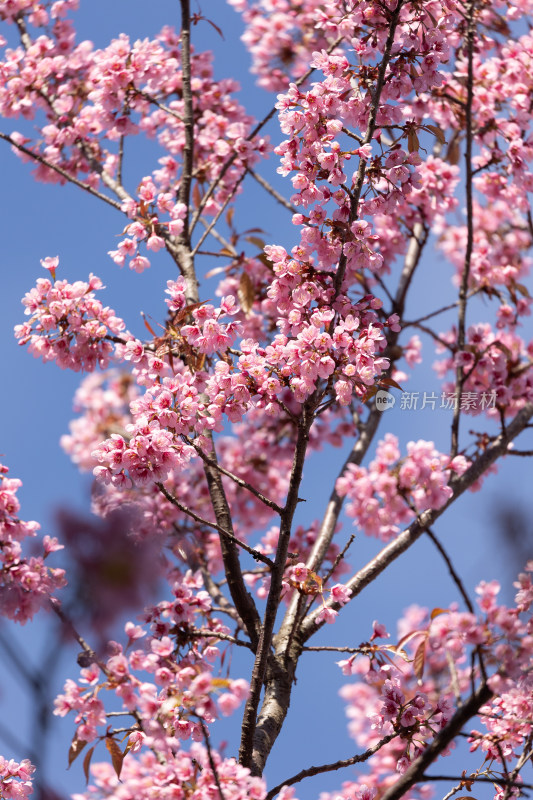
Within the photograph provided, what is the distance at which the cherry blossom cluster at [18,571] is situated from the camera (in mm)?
3264

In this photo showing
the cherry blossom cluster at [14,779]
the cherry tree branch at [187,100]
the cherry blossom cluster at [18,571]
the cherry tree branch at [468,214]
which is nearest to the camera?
the cherry blossom cluster at [14,779]

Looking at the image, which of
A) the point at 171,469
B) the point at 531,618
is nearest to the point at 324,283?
the point at 171,469

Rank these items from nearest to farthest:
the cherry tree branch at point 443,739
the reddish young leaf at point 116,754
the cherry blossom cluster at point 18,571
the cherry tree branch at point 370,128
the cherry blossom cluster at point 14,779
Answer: the cherry tree branch at point 443,739
the reddish young leaf at point 116,754
the cherry tree branch at point 370,128
the cherry blossom cluster at point 14,779
the cherry blossom cluster at point 18,571

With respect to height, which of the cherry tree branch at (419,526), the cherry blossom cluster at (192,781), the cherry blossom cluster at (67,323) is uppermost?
the cherry blossom cluster at (67,323)

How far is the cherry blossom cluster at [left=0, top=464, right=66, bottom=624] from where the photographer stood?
3.26 m

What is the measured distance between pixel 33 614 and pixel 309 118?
2277mm

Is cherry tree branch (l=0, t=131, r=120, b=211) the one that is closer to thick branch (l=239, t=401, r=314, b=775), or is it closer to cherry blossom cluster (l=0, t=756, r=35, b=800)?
thick branch (l=239, t=401, r=314, b=775)

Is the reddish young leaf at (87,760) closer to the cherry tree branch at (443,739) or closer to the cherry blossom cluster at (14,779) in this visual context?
the cherry blossom cluster at (14,779)

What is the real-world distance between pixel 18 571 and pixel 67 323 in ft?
3.60

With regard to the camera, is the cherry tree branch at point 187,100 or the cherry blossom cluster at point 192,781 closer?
the cherry blossom cluster at point 192,781

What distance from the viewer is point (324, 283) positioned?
9.18ft

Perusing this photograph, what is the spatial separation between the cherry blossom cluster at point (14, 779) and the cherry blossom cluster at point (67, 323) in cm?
165

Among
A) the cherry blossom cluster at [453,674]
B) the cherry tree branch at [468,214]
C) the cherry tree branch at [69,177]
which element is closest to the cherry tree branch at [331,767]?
the cherry blossom cluster at [453,674]

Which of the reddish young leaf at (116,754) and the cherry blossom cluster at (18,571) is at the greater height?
the cherry blossom cluster at (18,571)
